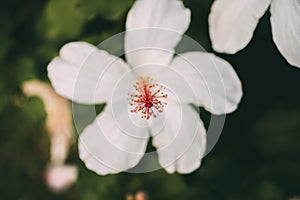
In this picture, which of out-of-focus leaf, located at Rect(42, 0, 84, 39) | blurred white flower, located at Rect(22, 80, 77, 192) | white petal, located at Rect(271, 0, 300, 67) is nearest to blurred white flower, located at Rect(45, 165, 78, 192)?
blurred white flower, located at Rect(22, 80, 77, 192)

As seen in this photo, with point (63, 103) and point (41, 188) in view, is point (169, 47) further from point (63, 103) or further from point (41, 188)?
point (41, 188)

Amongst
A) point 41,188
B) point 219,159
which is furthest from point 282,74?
point 41,188

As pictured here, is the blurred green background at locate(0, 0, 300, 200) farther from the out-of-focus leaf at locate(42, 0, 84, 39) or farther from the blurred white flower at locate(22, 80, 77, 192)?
the blurred white flower at locate(22, 80, 77, 192)

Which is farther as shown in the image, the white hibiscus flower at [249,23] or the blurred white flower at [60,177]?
the blurred white flower at [60,177]

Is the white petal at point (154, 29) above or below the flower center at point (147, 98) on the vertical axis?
above

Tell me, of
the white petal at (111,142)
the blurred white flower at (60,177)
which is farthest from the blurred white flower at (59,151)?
the white petal at (111,142)

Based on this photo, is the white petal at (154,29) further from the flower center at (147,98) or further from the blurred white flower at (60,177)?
the blurred white flower at (60,177)
